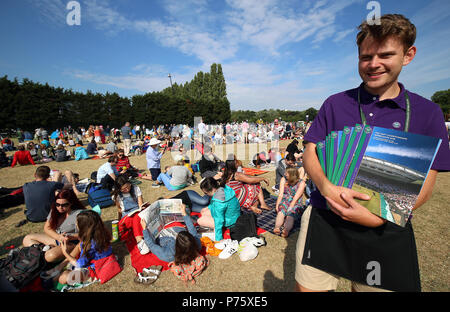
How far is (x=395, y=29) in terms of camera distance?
1034 millimetres

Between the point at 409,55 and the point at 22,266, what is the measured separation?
5.01m

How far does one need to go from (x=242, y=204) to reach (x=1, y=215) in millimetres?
6916

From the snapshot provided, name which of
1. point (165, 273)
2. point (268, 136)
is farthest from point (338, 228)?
point (268, 136)

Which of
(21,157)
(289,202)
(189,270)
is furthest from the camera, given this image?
(21,157)

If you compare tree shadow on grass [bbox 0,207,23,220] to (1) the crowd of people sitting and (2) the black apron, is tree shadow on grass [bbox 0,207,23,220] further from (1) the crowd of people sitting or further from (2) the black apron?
(2) the black apron

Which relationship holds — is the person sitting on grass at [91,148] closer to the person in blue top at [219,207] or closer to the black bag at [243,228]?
the person in blue top at [219,207]

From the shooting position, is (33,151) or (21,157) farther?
(33,151)

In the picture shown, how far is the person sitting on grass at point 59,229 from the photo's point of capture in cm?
342

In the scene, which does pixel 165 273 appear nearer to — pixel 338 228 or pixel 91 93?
pixel 338 228

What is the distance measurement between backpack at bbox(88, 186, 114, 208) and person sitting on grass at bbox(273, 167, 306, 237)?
4947 mm

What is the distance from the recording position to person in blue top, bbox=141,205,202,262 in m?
3.22
